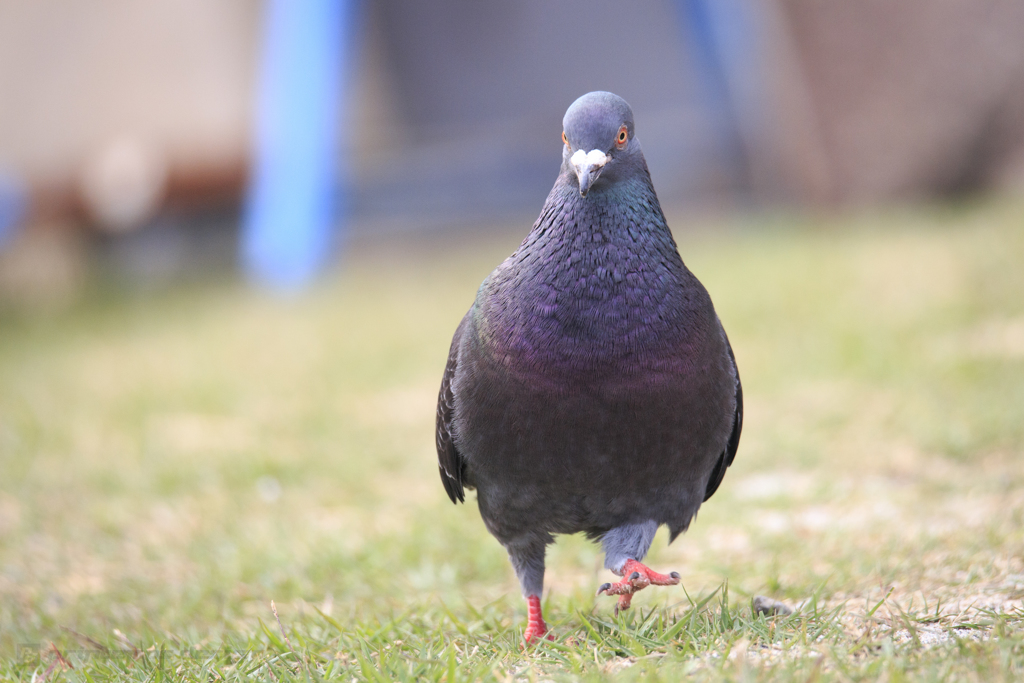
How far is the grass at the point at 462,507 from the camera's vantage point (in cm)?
231

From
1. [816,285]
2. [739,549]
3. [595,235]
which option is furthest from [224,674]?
[816,285]

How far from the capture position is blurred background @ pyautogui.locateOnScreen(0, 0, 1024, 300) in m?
8.55

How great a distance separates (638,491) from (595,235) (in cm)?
64

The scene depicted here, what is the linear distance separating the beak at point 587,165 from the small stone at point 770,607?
→ 1.13 metres

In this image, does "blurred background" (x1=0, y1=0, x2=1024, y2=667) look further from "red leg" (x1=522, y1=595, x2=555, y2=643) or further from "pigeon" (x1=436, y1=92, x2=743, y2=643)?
"pigeon" (x1=436, y1=92, x2=743, y2=643)

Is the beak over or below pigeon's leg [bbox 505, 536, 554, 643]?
over

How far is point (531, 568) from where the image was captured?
264cm

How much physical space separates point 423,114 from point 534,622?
9659 mm

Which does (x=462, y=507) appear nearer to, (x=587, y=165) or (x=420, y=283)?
(x=587, y=165)

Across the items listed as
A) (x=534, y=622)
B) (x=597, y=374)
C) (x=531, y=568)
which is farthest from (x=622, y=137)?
(x=534, y=622)

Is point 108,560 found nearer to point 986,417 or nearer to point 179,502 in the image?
point 179,502

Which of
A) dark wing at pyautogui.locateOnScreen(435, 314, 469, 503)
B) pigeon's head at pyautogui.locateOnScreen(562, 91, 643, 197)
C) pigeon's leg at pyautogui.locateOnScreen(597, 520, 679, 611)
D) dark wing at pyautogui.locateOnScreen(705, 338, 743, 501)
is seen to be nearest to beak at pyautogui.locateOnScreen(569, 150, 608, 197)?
pigeon's head at pyautogui.locateOnScreen(562, 91, 643, 197)

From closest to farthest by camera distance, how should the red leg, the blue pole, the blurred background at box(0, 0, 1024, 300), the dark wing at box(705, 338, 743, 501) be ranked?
1. the red leg
2. the dark wing at box(705, 338, 743, 501)
3. the blue pole
4. the blurred background at box(0, 0, 1024, 300)

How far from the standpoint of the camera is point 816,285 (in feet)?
20.7
